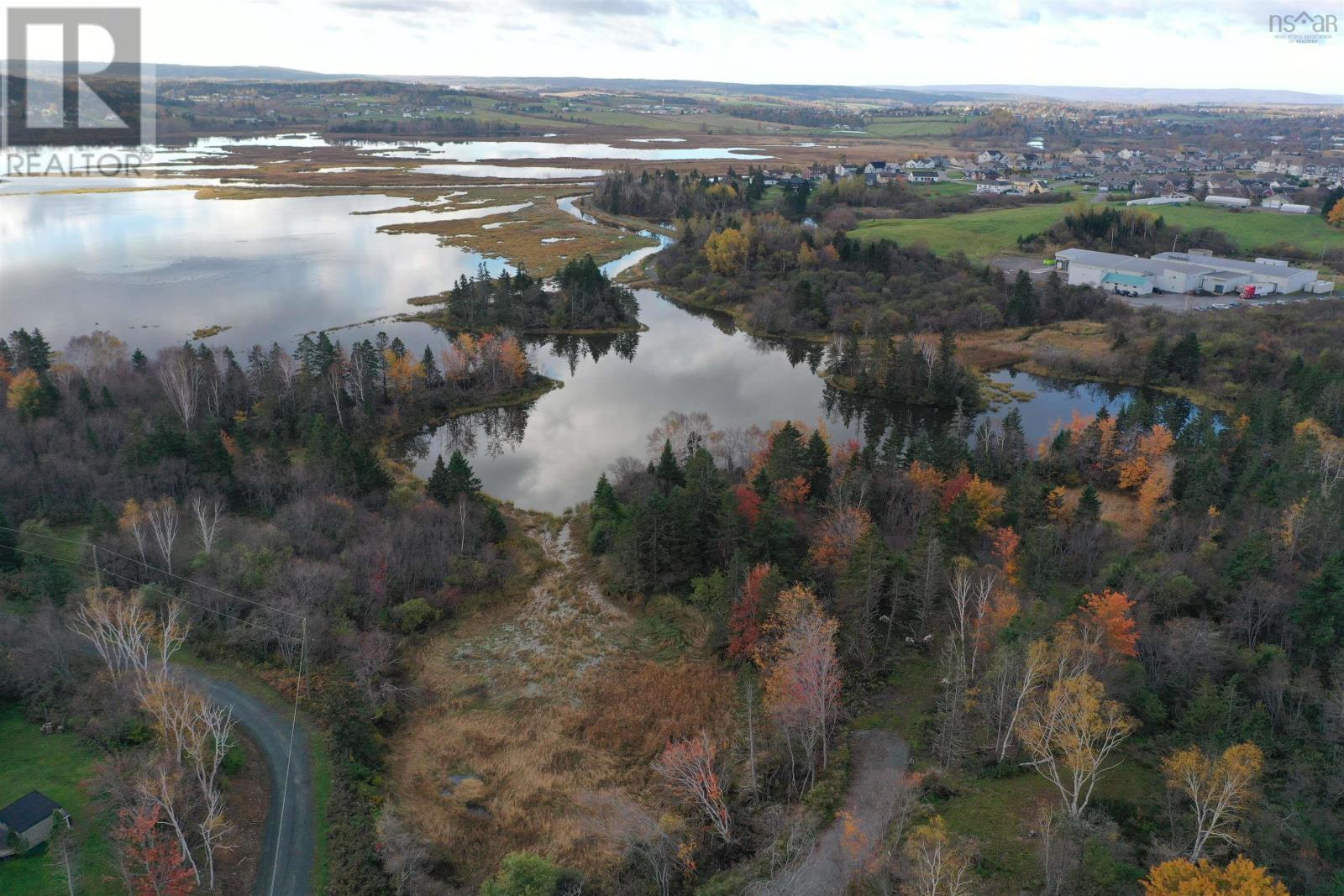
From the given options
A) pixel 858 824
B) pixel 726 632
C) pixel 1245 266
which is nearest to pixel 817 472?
pixel 726 632

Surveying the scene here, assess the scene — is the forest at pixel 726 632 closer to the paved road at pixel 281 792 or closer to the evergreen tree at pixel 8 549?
the evergreen tree at pixel 8 549

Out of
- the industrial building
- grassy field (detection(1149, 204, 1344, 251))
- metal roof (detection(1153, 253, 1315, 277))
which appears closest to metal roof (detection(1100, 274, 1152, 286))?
the industrial building

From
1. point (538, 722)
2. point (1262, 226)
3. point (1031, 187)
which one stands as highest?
point (1031, 187)

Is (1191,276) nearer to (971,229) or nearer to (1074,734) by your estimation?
(971,229)

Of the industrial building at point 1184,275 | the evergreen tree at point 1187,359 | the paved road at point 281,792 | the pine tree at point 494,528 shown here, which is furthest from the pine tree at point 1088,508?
the industrial building at point 1184,275

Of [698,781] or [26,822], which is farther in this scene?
[698,781]

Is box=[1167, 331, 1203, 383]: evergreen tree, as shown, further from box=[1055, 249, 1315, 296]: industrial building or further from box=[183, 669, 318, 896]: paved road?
box=[183, 669, 318, 896]: paved road

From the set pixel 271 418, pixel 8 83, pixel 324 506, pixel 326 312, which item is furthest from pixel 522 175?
pixel 324 506
